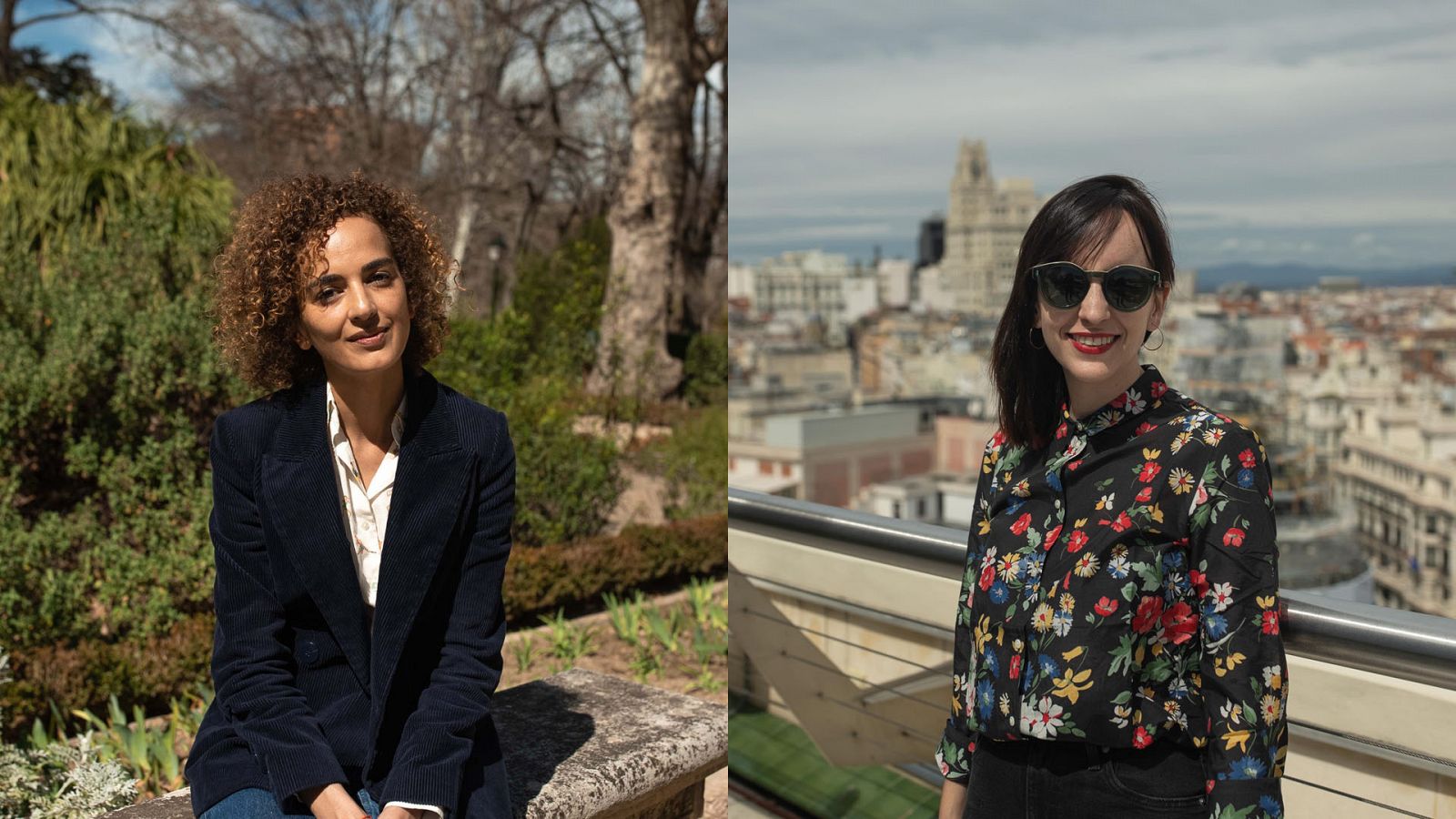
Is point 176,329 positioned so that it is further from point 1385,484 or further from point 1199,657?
point 1385,484

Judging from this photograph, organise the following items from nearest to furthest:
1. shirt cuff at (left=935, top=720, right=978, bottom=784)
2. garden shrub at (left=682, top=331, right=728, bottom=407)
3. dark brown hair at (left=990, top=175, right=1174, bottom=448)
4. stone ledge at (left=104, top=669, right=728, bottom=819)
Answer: dark brown hair at (left=990, top=175, right=1174, bottom=448), shirt cuff at (left=935, top=720, right=978, bottom=784), stone ledge at (left=104, top=669, right=728, bottom=819), garden shrub at (left=682, top=331, right=728, bottom=407)

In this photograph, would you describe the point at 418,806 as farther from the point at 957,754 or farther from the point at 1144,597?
the point at 1144,597

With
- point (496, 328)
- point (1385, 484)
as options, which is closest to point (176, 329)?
point (496, 328)

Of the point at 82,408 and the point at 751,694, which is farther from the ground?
the point at 82,408

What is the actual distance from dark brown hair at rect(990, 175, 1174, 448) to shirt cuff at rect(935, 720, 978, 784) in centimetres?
38

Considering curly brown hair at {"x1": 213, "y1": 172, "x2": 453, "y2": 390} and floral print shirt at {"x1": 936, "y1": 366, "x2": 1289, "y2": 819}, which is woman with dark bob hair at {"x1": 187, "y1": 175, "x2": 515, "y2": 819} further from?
floral print shirt at {"x1": 936, "y1": 366, "x2": 1289, "y2": 819}

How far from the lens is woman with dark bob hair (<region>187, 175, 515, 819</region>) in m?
1.70

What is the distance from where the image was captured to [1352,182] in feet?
324

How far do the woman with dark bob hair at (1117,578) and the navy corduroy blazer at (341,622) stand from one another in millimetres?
734

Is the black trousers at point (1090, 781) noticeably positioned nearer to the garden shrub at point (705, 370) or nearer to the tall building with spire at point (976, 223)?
the garden shrub at point (705, 370)

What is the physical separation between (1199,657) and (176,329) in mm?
4398

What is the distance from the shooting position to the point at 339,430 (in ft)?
5.88

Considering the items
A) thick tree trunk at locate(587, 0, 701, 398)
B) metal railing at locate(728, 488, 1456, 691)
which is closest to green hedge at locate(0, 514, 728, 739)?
metal railing at locate(728, 488, 1456, 691)

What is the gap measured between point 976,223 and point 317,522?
3743 inches
